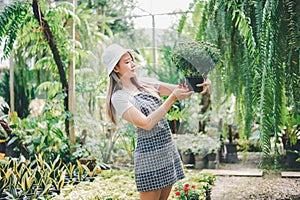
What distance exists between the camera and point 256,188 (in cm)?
333

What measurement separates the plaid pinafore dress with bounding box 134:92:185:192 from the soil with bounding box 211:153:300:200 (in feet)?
4.48

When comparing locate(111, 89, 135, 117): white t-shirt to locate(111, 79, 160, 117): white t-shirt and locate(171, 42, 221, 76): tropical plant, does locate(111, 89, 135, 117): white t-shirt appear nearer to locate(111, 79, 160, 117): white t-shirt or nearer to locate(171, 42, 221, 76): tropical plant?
locate(111, 79, 160, 117): white t-shirt

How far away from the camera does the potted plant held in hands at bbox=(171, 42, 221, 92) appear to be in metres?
1.56

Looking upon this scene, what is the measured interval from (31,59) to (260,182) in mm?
2924

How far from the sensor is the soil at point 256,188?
3072 mm

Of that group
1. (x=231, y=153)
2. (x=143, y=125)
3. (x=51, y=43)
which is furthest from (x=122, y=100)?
(x=231, y=153)

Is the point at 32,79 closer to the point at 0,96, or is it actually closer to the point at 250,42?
the point at 0,96

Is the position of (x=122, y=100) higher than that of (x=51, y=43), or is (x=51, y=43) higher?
(x=51, y=43)

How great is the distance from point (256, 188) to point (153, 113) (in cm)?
213

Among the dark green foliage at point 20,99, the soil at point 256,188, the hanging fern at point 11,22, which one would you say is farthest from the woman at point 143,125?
the dark green foliage at point 20,99

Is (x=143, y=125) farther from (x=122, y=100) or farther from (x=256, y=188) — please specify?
(x=256, y=188)

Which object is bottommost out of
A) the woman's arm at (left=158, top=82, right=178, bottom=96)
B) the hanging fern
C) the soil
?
the soil

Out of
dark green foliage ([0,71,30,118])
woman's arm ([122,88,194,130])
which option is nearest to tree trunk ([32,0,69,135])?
dark green foliage ([0,71,30,118])

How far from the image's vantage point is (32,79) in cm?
505
